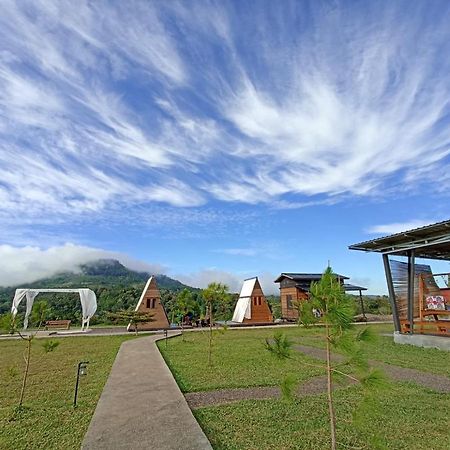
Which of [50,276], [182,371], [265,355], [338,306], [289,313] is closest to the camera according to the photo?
[338,306]

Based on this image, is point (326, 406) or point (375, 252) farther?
point (375, 252)

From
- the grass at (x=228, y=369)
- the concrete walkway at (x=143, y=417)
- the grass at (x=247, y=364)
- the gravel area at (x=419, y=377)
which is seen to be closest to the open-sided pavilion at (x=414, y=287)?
the grass at (x=247, y=364)

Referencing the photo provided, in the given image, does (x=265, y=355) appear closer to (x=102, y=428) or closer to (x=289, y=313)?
(x=102, y=428)

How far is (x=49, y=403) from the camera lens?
5309 millimetres

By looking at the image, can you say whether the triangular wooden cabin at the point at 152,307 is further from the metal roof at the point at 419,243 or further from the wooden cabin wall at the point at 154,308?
the metal roof at the point at 419,243

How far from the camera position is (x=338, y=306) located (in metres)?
2.96

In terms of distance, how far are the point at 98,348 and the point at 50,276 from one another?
55722 mm

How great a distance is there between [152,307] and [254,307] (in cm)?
835

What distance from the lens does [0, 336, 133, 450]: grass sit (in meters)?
3.89

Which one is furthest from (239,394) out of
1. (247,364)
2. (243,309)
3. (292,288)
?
(292,288)

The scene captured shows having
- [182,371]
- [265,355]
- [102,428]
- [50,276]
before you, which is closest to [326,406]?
[102,428]

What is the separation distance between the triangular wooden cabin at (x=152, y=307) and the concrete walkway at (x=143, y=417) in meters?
14.0

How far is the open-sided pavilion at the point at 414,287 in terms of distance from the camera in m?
12.0

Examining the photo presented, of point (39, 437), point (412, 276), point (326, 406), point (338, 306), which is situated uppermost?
point (412, 276)
